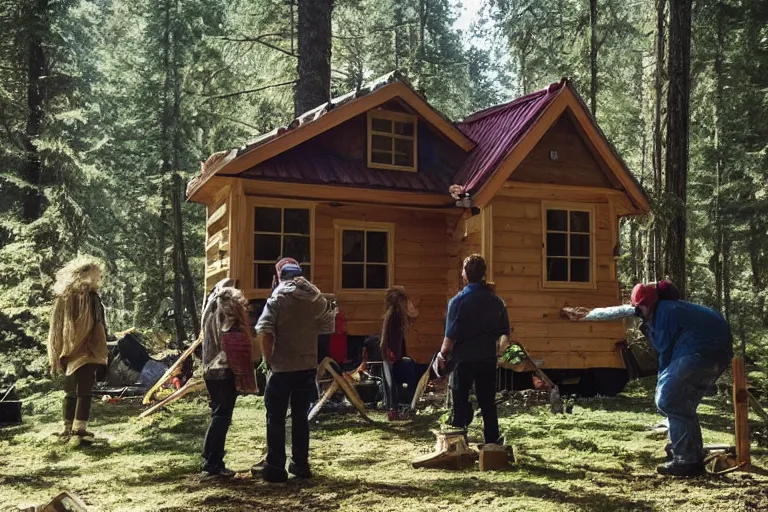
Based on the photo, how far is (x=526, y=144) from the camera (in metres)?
12.5

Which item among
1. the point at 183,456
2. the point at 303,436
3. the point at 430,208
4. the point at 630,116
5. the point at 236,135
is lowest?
the point at 183,456

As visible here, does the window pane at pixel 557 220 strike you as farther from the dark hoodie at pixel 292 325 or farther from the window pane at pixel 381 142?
the dark hoodie at pixel 292 325

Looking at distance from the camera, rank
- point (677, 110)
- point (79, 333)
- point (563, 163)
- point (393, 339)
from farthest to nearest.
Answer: point (563, 163) → point (677, 110) → point (393, 339) → point (79, 333)

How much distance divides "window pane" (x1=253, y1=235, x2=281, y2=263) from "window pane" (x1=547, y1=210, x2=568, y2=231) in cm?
493

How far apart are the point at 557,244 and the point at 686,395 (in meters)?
7.34

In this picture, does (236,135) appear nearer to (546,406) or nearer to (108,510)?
(546,406)

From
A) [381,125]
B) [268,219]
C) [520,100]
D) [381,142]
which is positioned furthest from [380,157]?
[520,100]

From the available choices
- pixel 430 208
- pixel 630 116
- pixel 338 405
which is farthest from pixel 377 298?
pixel 630 116

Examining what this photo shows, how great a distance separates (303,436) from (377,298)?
713cm

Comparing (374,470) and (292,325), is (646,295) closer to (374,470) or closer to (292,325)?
(374,470)

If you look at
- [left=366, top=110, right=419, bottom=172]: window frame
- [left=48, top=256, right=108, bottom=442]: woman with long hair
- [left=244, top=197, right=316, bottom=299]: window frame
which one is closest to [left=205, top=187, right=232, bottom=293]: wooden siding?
[left=244, top=197, right=316, bottom=299]: window frame

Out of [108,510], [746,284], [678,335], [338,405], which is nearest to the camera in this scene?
[108,510]

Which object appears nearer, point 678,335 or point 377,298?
point 678,335

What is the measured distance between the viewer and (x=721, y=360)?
19.7 feet
